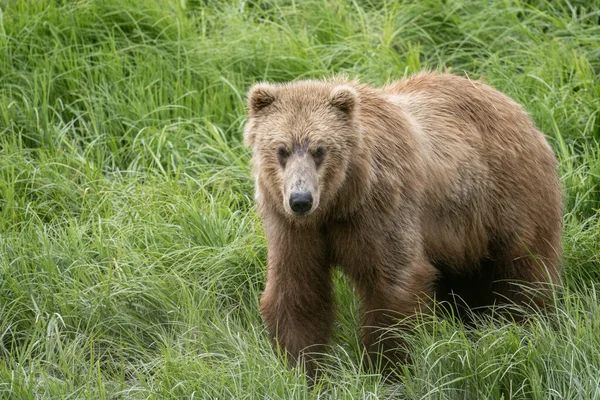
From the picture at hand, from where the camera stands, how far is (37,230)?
6875 mm

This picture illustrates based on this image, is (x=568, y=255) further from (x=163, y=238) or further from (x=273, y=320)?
(x=163, y=238)

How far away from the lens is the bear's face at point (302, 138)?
5543 millimetres

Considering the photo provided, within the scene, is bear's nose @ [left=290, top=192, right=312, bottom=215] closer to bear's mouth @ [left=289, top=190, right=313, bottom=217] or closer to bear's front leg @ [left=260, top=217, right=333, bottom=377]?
bear's mouth @ [left=289, top=190, right=313, bottom=217]

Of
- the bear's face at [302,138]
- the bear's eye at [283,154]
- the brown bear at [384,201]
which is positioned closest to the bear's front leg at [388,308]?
the brown bear at [384,201]

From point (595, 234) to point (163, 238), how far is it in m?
2.59

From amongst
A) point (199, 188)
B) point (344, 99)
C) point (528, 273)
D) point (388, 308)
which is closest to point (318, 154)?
point (344, 99)

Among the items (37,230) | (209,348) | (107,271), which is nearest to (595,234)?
(209,348)

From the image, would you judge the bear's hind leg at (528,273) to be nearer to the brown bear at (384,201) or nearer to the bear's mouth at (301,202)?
the brown bear at (384,201)

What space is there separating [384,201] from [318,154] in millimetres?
430

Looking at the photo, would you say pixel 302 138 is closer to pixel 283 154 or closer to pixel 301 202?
pixel 283 154

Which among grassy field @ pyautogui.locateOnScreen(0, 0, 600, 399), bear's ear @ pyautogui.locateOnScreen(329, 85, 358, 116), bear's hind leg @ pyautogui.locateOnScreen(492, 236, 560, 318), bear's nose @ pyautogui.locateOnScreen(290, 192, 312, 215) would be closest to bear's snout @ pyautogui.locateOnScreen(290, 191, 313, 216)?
bear's nose @ pyautogui.locateOnScreen(290, 192, 312, 215)

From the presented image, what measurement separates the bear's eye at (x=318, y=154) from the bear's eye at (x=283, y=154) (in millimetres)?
134

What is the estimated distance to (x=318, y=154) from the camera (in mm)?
5598

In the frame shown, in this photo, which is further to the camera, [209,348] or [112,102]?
[112,102]
